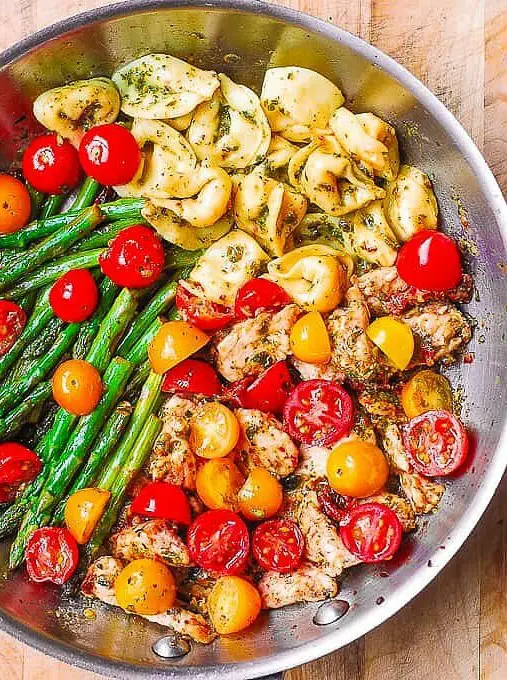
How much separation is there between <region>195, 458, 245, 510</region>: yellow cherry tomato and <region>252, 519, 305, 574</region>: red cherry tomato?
5.7 inches

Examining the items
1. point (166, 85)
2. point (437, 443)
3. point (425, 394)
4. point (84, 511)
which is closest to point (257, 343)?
point (425, 394)

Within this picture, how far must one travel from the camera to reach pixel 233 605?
126 inches

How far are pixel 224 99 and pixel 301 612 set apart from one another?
1919 mm

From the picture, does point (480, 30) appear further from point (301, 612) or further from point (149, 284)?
point (301, 612)

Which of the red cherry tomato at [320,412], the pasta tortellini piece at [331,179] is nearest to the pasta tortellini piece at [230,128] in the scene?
the pasta tortellini piece at [331,179]

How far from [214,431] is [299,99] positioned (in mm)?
1247

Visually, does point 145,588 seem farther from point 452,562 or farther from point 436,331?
point 436,331

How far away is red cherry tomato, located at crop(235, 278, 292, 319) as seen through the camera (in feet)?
11.2

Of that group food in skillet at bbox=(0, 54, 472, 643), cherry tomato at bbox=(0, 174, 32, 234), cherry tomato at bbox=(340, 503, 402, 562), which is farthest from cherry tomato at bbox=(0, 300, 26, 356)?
cherry tomato at bbox=(340, 503, 402, 562)

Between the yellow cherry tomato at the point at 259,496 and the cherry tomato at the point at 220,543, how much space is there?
0.05m

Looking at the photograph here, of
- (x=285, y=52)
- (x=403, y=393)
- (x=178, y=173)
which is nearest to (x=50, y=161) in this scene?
(x=178, y=173)

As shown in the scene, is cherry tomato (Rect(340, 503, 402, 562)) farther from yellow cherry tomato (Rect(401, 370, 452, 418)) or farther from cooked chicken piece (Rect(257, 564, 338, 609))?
yellow cherry tomato (Rect(401, 370, 452, 418))

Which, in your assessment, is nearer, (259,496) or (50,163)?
(259,496)

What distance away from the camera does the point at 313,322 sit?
3332 mm
